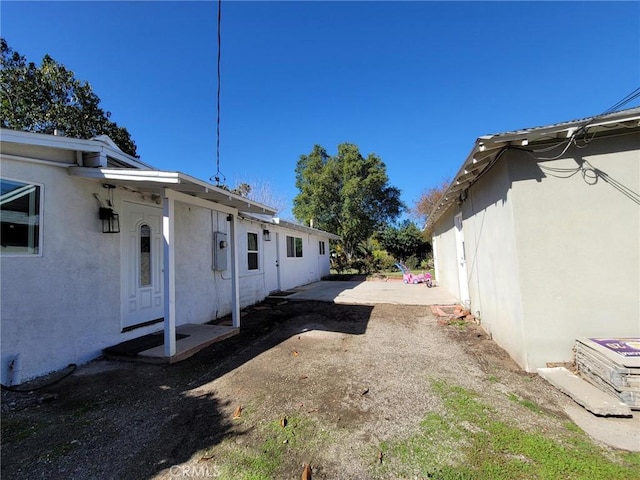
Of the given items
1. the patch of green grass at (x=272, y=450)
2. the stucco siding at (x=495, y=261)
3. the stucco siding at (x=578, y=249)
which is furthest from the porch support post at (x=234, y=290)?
the stucco siding at (x=578, y=249)

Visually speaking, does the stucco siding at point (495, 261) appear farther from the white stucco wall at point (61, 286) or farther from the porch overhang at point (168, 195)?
the white stucco wall at point (61, 286)

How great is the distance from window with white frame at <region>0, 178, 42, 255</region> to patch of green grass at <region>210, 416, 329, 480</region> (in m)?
3.66

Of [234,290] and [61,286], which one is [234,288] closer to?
[234,290]

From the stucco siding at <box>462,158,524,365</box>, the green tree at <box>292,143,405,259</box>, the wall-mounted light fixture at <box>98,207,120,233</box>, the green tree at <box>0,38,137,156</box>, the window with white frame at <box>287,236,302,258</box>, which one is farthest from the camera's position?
the green tree at <box>292,143,405,259</box>

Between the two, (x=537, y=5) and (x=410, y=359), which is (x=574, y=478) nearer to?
(x=410, y=359)

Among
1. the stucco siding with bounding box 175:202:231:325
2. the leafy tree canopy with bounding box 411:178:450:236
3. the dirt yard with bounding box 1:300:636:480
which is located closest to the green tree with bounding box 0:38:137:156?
the stucco siding with bounding box 175:202:231:325

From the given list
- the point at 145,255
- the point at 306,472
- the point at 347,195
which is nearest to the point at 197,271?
the point at 145,255

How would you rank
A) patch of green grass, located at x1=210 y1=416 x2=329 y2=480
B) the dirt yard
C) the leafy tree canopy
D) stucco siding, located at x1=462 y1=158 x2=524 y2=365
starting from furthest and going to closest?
1. the leafy tree canopy
2. stucco siding, located at x1=462 y1=158 x2=524 y2=365
3. the dirt yard
4. patch of green grass, located at x1=210 y1=416 x2=329 y2=480

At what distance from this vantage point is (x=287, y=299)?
392 inches

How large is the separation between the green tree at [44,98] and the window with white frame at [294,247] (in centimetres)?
1139

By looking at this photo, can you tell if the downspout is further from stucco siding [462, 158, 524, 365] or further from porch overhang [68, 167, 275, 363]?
stucco siding [462, 158, 524, 365]

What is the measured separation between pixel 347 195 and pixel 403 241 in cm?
605

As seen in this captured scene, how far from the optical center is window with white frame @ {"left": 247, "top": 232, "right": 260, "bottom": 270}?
9.56 metres

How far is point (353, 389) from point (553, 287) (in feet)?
9.69
